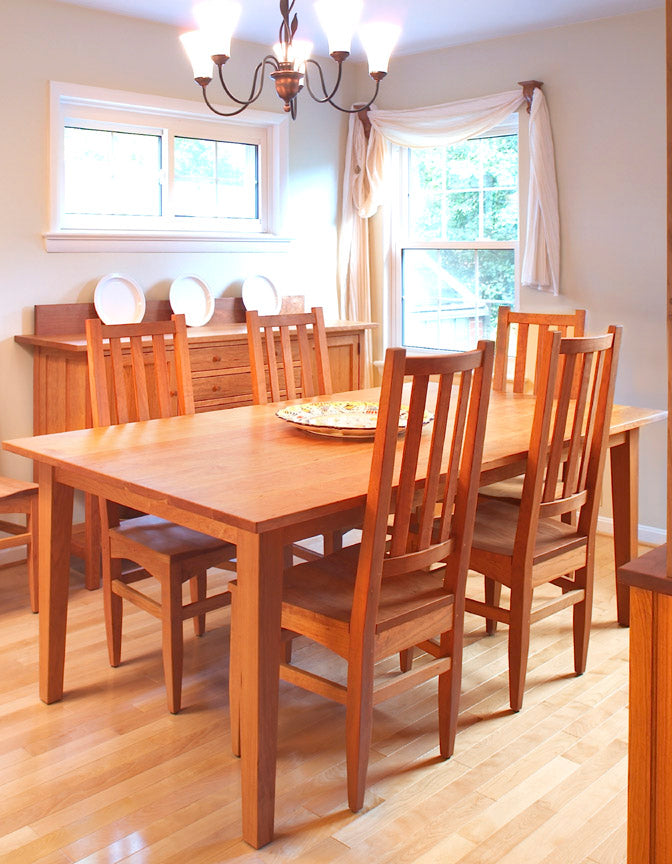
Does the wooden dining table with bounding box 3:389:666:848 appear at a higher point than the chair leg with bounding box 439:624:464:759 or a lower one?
higher

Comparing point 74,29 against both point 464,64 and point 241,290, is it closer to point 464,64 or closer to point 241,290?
point 241,290

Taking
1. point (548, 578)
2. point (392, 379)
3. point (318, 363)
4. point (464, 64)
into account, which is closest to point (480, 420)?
point (392, 379)

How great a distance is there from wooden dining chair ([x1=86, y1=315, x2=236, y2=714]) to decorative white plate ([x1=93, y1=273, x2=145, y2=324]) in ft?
3.74

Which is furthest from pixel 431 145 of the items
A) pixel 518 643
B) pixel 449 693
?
pixel 449 693

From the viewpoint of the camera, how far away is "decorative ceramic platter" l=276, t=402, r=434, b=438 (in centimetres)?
266

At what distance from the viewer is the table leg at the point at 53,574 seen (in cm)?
252

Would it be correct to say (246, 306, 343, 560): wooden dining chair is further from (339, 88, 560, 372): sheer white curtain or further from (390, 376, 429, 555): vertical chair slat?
(339, 88, 560, 372): sheer white curtain

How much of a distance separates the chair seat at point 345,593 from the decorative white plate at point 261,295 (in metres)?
2.55

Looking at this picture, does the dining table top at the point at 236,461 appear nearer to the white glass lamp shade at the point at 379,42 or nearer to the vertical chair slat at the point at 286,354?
the vertical chair slat at the point at 286,354

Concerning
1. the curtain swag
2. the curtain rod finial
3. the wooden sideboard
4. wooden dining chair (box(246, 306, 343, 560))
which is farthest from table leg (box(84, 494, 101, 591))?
the curtain rod finial

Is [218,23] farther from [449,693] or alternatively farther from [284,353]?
[449,693]

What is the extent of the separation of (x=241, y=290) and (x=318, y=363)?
51.4 inches

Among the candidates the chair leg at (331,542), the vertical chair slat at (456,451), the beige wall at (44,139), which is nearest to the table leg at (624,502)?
the chair leg at (331,542)

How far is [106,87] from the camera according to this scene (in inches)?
160
